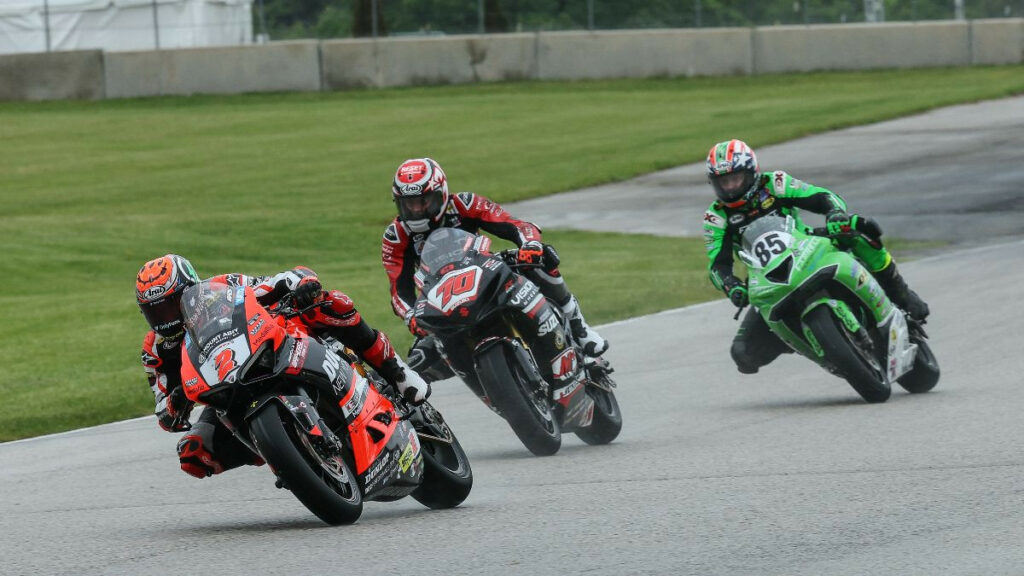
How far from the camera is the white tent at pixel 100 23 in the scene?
165 feet

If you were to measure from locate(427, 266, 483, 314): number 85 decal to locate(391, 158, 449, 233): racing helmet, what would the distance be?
719 mm

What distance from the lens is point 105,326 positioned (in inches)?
692

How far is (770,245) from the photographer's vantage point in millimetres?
10648

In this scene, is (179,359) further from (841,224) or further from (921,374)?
(921,374)

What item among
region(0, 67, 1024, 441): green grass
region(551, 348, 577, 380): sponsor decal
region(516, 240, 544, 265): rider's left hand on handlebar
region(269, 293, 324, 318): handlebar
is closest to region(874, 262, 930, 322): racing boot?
region(551, 348, 577, 380): sponsor decal

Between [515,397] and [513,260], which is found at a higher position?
[513,260]

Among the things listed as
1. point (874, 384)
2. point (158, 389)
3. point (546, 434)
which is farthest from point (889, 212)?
point (158, 389)

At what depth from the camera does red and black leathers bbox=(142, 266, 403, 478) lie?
774 cm

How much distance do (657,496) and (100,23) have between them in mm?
46242

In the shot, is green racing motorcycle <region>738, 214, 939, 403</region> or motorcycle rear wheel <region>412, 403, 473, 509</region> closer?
motorcycle rear wheel <region>412, 403, 473, 509</region>

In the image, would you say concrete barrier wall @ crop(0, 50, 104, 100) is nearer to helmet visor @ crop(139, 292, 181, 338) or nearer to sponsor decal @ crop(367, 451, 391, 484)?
helmet visor @ crop(139, 292, 181, 338)

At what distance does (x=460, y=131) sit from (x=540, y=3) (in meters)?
13.2

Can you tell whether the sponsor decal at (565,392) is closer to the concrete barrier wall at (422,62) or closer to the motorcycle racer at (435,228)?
the motorcycle racer at (435,228)

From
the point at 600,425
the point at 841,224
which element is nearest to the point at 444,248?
the point at 600,425
